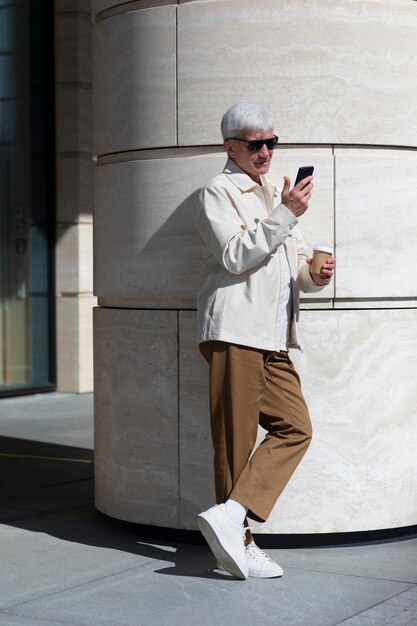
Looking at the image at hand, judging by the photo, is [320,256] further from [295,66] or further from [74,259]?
[74,259]

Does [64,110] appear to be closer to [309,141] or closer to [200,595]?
[309,141]

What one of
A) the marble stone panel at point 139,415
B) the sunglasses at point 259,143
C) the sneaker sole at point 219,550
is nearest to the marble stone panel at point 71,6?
the marble stone panel at point 139,415

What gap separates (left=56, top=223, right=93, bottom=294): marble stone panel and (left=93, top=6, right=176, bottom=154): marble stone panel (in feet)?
24.2

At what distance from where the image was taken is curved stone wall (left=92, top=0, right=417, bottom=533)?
592cm

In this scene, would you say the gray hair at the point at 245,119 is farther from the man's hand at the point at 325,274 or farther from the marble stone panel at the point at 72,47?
the marble stone panel at the point at 72,47

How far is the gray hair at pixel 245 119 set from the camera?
5.41m

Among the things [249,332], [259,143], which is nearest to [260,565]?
[249,332]

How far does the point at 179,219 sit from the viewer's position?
605cm

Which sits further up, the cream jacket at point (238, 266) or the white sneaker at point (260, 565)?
the cream jacket at point (238, 266)

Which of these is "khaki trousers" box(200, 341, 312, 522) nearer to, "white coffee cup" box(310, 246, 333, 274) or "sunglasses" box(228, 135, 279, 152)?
"white coffee cup" box(310, 246, 333, 274)

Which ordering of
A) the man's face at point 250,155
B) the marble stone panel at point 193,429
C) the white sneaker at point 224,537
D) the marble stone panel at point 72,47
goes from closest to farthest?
the white sneaker at point 224,537, the man's face at point 250,155, the marble stone panel at point 193,429, the marble stone panel at point 72,47

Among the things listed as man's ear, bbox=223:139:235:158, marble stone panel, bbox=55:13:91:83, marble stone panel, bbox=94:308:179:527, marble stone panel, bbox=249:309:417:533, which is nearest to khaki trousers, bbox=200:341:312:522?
marble stone panel, bbox=249:309:417:533

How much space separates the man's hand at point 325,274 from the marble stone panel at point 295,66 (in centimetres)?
81

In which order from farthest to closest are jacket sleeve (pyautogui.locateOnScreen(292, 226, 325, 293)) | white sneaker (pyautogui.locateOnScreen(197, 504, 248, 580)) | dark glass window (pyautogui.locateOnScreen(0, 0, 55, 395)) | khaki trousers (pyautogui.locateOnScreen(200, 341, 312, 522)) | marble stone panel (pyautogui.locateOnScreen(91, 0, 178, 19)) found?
dark glass window (pyautogui.locateOnScreen(0, 0, 55, 395)), marble stone panel (pyautogui.locateOnScreen(91, 0, 178, 19)), jacket sleeve (pyautogui.locateOnScreen(292, 226, 325, 293)), khaki trousers (pyautogui.locateOnScreen(200, 341, 312, 522)), white sneaker (pyautogui.locateOnScreen(197, 504, 248, 580))
